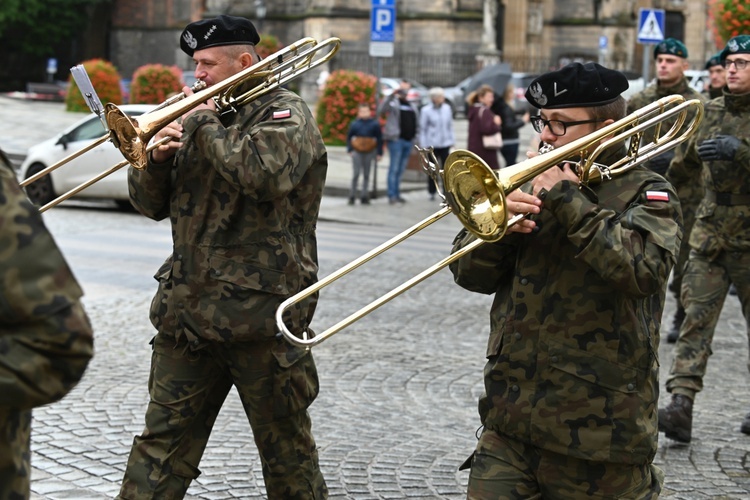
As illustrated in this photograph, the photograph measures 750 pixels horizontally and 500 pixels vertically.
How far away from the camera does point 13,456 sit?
9.16 feet

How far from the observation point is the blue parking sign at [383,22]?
2073 centimetres

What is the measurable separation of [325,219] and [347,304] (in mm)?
7371

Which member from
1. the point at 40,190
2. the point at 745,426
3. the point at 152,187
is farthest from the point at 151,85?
the point at 152,187

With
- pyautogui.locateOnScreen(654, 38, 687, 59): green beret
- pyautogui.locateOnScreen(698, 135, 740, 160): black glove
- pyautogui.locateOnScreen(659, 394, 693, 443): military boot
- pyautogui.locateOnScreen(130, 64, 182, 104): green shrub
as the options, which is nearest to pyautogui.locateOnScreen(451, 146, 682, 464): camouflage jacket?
pyautogui.locateOnScreen(659, 394, 693, 443): military boot

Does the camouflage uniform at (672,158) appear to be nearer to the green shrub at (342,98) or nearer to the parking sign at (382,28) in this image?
the parking sign at (382,28)

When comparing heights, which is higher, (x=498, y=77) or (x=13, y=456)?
(x=13, y=456)

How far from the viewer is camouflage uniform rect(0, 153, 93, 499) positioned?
2.61m

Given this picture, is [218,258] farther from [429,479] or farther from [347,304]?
[347,304]

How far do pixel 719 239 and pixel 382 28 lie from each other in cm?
1412

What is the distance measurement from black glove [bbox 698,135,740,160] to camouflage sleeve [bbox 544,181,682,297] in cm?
340

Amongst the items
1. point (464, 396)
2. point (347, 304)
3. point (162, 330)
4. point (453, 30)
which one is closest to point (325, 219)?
point (347, 304)

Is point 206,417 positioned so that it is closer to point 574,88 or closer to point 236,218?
point 236,218

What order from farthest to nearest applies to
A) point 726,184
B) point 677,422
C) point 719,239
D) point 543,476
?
1. point 726,184
2. point 719,239
3. point 677,422
4. point 543,476

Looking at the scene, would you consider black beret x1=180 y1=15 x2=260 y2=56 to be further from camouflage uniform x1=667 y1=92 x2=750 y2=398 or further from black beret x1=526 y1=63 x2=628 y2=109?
camouflage uniform x1=667 y1=92 x2=750 y2=398
